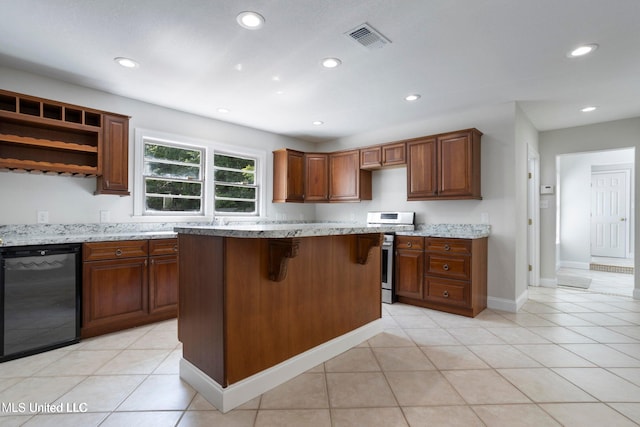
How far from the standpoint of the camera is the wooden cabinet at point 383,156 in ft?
14.0

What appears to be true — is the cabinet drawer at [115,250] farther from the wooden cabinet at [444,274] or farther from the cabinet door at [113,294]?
A: the wooden cabinet at [444,274]

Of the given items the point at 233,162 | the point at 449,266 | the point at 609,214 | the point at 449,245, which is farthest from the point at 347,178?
the point at 609,214

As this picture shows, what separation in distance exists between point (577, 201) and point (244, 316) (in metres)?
7.85

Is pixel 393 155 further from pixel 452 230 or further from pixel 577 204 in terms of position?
pixel 577 204

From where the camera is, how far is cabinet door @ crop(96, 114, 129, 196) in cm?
316

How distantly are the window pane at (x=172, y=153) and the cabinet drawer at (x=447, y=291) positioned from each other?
3.48 meters

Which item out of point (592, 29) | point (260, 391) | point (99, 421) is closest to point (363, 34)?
point (592, 29)

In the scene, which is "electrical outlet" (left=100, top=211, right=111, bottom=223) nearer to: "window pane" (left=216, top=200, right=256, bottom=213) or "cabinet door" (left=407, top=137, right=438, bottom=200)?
"window pane" (left=216, top=200, right=256, bottom=213)

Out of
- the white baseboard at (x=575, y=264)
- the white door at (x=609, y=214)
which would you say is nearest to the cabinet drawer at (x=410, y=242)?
the white baseboard at (x=575, y=264)

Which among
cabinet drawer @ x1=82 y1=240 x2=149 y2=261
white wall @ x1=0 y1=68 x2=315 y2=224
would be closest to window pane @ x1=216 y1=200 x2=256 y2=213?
Answer: white wall @ x1=0 y1=68 x2=315 y2=224

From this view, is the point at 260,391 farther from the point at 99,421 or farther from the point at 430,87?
the point at 430,87

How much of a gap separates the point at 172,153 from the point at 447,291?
384 cm

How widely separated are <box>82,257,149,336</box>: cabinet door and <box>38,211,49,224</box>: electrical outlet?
751mm

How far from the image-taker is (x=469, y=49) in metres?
2.48
